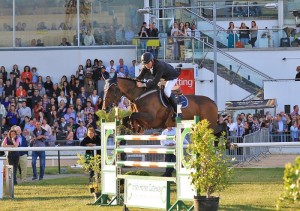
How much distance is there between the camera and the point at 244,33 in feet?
141

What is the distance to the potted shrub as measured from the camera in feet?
51.2

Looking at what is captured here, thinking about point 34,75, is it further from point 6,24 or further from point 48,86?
point 6,24

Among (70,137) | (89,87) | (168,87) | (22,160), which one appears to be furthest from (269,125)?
(168,87)

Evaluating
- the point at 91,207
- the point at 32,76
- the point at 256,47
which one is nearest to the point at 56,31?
the point at 32,76

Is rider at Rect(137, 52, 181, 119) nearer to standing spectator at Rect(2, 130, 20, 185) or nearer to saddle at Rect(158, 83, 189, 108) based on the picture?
saddle at Rect(158, 83, 189, 108)

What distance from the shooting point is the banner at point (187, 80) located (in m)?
40.0

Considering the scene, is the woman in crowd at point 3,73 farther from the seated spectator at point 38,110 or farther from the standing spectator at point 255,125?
the standing spectator at point 255,125

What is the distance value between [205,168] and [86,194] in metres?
6.19

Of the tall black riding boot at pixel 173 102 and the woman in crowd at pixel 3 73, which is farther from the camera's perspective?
the woman in crowd at pixel 3 73

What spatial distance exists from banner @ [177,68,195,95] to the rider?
17362 millimetres

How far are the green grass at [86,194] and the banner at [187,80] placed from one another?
13.2 meters

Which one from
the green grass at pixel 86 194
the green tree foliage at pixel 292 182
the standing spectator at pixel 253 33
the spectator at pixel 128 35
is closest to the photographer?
the green tree foliage at pixel 292 182

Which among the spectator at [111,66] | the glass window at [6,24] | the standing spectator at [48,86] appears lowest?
the standing spectator at [48,86]

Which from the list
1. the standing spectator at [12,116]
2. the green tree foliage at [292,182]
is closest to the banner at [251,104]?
the standing spectator at [12,116]
